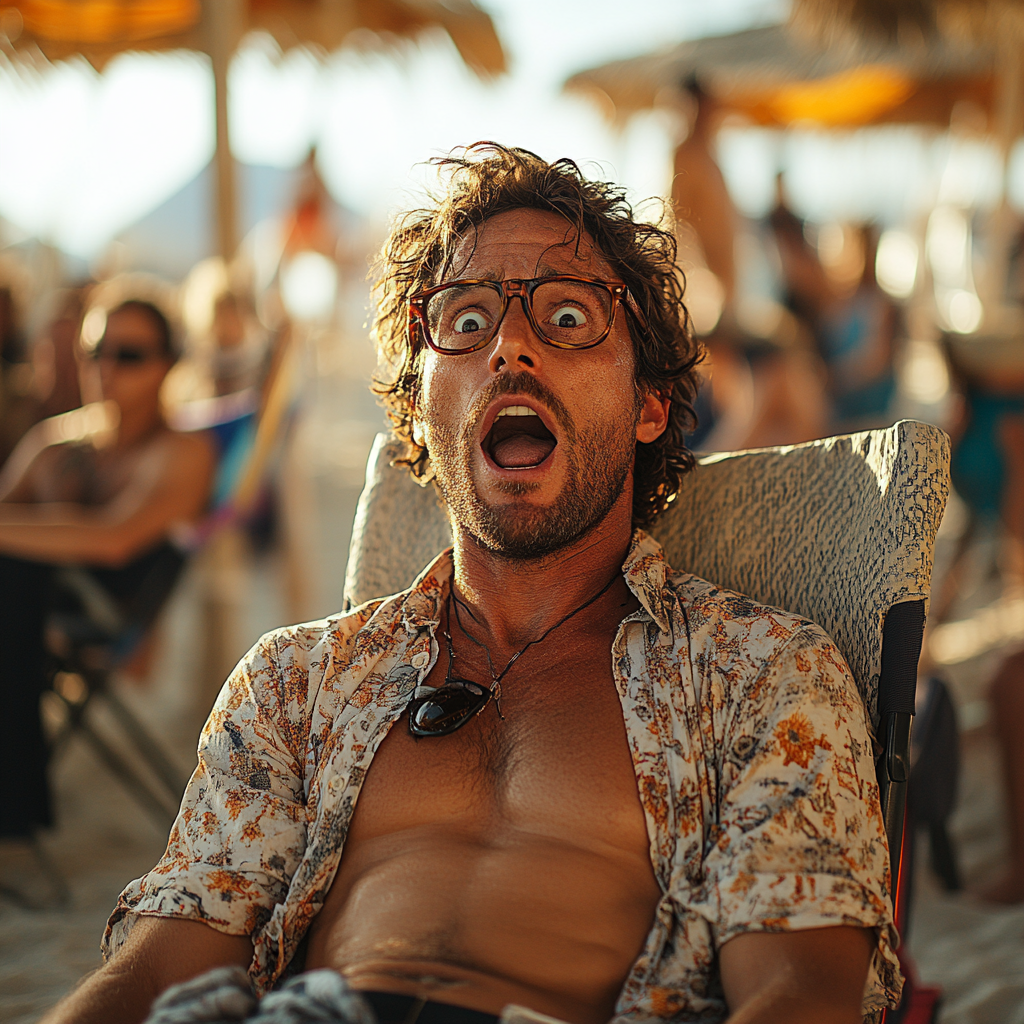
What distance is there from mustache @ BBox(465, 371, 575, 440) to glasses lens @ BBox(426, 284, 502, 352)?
0.10 m

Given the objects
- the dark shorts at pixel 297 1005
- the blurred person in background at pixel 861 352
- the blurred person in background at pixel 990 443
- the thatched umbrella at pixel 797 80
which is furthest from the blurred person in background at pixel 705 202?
the thatched umbrella at pixel 797 80

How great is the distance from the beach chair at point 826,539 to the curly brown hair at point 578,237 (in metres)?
0.08

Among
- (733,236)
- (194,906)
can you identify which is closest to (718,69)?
(733,236)

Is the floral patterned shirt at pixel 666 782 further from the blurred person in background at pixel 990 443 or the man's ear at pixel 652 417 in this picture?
the blurred person in background at pixel 990 443

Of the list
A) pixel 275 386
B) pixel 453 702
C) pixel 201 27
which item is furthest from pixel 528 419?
pixel 201 27

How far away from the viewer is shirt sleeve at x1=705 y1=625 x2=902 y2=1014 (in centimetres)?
132

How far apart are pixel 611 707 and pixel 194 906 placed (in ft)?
2.18

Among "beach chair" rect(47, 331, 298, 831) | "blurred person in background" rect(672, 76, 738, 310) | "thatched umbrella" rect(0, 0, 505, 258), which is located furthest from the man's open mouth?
"thatched umbrella" rect(0, 0, 505, 258)

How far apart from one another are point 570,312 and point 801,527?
1.82ft

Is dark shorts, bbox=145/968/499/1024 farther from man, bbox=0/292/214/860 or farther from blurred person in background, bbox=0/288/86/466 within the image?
blurred person in background, bbox=0/288/86/466

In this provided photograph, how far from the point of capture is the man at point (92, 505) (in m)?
3.00

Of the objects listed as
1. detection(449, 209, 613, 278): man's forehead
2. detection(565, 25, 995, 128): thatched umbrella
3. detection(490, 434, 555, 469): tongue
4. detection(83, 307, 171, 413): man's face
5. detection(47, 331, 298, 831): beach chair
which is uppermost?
detection(565, 25, 995, 128): thatched umbrella

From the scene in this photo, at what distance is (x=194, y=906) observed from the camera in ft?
4.83

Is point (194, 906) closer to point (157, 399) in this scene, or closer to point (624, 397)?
point (624, 397)
